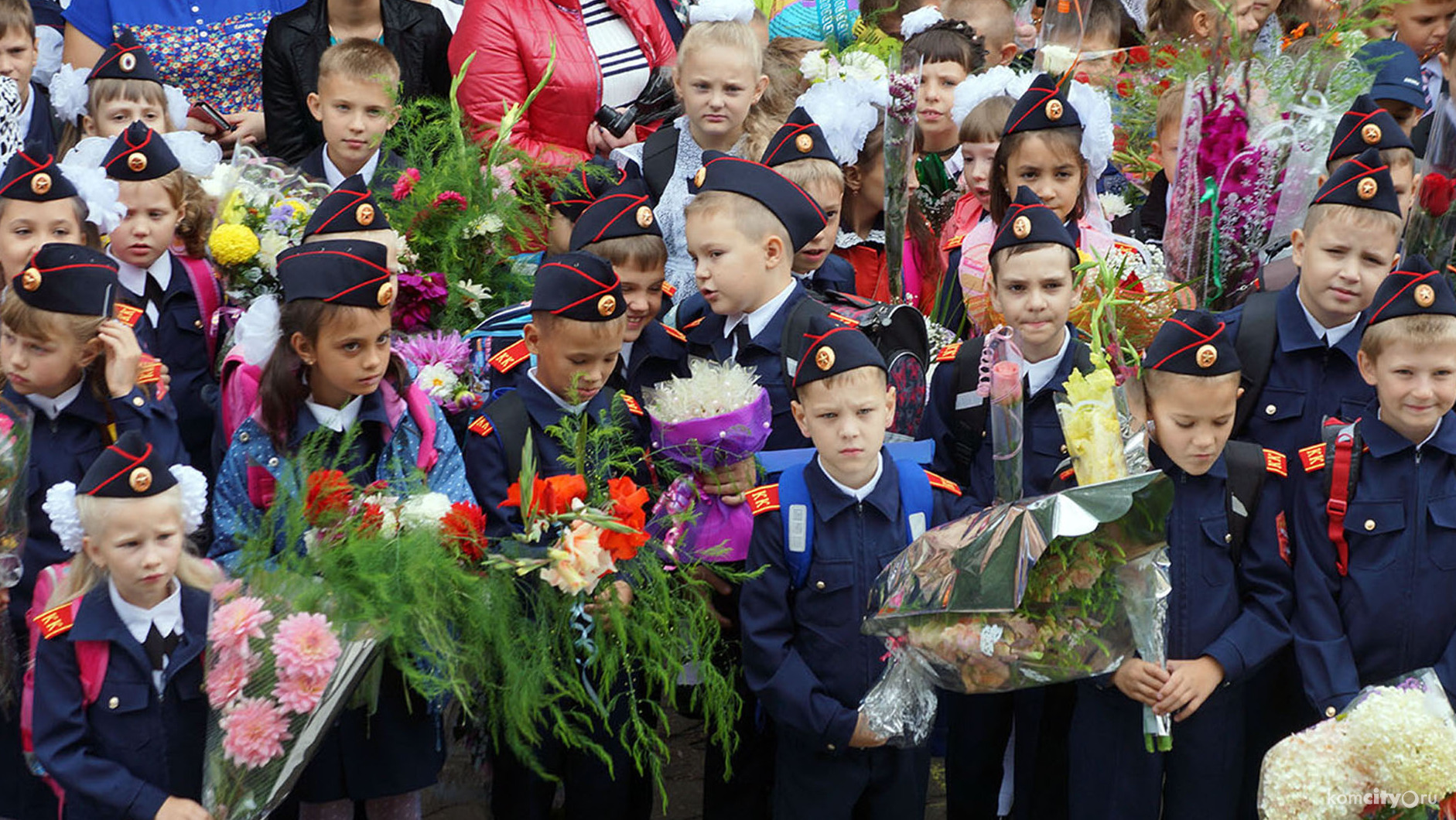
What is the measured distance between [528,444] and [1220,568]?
2.09m

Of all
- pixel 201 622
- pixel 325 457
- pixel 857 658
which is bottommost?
pixel 857 658

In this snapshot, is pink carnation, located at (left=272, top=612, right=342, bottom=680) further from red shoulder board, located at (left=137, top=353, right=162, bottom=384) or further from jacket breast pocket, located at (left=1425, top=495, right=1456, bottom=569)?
jacket breast pocket, located at (left=1425, top=495, right=1456, bottom=569)

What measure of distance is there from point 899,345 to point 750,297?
0.53 m

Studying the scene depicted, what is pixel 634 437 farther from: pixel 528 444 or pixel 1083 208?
pixel 1083 208

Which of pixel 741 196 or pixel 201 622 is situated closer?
pixel 201 622

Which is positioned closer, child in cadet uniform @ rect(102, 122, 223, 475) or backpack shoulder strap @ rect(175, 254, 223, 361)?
child in cadet uniform @ rect(102, 122, 223, 475)

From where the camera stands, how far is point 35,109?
6523 mm

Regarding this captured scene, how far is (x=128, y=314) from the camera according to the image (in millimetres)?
5062

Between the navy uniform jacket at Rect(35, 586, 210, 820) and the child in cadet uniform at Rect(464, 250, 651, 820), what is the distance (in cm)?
94

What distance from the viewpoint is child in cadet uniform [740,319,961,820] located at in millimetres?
4359

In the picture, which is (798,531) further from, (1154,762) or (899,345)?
(1154,762)

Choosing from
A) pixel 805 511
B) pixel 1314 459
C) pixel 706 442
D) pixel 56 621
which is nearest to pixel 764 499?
pixel 805 511

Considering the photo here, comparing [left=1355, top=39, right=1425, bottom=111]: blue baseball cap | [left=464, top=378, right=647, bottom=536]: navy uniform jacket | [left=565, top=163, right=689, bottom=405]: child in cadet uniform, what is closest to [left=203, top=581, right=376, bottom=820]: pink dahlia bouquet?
[left=464, top=378, right=647, bottom=536]: navy uniform jacket

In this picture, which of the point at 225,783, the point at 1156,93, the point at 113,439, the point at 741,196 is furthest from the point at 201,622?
the point at 1156,93
